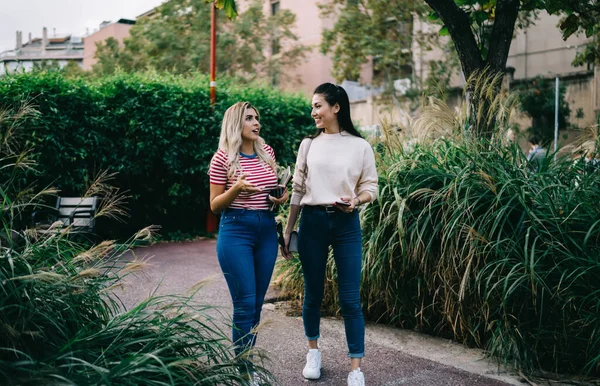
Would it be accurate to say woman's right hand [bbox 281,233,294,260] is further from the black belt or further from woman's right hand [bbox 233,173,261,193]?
woman's right hand [bbox 233,173,261,193]

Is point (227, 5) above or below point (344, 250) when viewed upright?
above

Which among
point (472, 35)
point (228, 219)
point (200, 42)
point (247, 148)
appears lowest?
point (228, 219)

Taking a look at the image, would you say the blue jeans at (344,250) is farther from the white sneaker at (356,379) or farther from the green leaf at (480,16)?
the green leaf at (480,16)

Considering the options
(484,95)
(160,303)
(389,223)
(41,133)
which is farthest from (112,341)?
(41,133)

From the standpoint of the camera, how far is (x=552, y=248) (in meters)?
4.23

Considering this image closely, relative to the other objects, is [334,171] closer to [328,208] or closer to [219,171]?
[328,208]

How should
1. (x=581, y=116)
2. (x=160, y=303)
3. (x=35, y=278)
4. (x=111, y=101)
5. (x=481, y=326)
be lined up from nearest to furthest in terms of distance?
(x=35, y=278) < (x=160, y=303) < (x=481, y=326) < (x=111, y=101) < (x=581, y=116)

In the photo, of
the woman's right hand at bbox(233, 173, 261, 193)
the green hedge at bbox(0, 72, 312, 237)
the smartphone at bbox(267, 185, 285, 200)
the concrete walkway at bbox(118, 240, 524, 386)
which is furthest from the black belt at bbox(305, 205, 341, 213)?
the green hedge at bbox(0, 72, 312, 237)

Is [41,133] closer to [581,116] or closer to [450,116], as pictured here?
[450,116]

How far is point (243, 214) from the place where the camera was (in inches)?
151

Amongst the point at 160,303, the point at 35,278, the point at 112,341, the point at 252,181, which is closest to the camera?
the point at 35,278

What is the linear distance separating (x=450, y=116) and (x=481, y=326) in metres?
2.04

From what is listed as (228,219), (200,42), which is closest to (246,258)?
(228,219)

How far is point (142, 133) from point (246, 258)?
6.87 m
